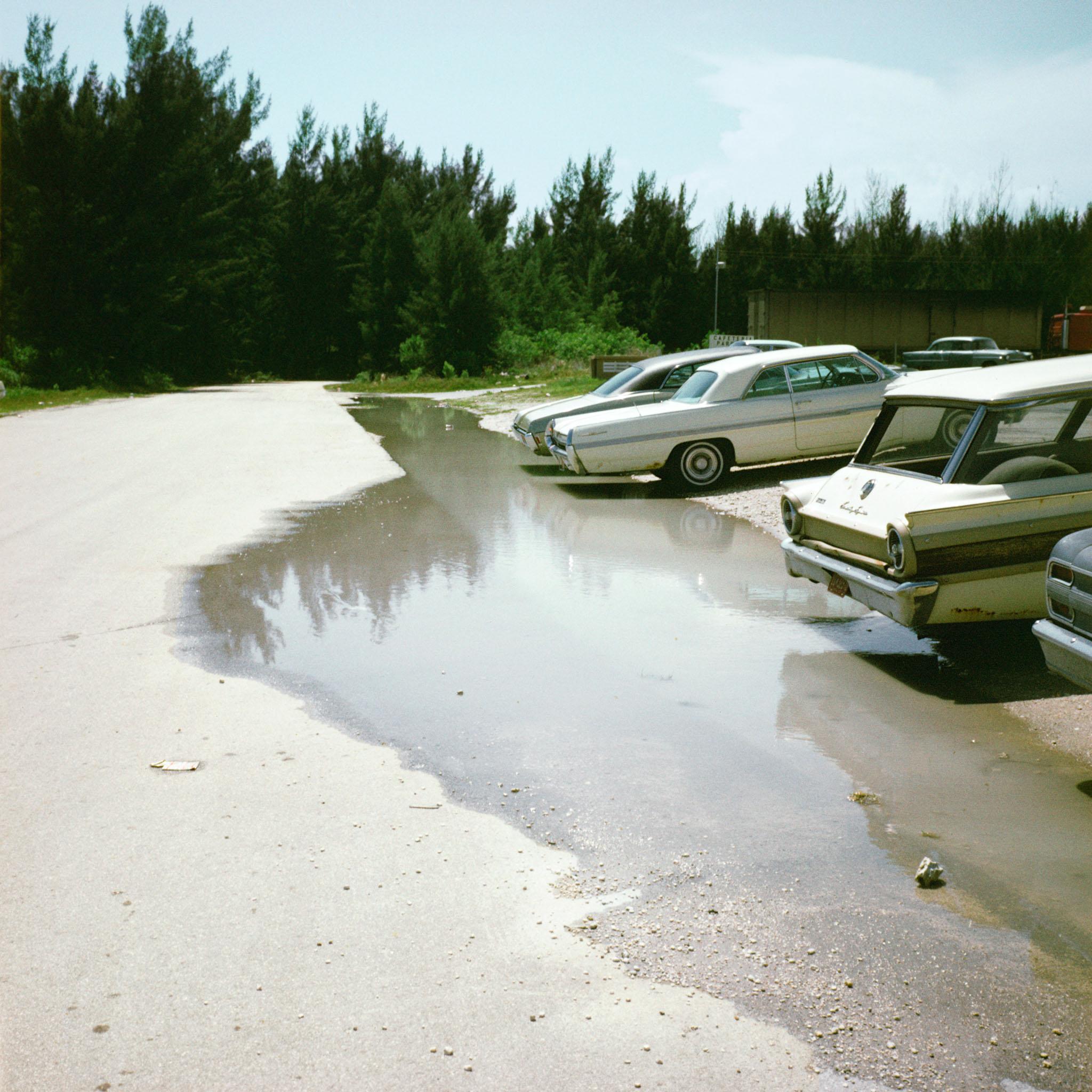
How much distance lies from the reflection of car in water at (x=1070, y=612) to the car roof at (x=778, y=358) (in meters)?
9.07

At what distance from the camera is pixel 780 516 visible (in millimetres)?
12141

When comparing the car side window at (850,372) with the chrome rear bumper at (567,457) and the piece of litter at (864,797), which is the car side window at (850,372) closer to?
the chrome rear bumper at (567,457)

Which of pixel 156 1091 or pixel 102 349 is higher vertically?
pixel 102 349

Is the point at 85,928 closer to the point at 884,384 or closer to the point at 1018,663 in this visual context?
the point at 1018,663

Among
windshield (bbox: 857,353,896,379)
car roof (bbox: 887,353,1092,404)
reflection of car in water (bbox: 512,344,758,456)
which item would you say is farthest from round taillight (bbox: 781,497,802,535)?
reflection of car in water (bbox: 512,344,758,456)

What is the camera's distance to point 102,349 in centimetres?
4594

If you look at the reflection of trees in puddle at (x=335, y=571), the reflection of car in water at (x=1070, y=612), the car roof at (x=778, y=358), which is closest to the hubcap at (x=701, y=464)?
the car roof at (x=778, y=358)

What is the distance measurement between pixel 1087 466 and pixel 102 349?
45588 mm

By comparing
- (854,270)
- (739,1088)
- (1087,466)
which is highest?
(854,270)

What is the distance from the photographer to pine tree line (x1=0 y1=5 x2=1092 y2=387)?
4447cm

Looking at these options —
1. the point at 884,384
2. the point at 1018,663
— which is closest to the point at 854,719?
the point at 1018,663

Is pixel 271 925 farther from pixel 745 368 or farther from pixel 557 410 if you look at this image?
pixel 557 410

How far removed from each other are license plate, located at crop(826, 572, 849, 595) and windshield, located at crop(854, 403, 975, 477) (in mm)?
857

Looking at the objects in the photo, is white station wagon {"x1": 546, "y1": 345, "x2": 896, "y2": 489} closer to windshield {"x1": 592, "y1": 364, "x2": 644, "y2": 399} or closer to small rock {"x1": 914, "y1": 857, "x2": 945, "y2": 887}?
windshield {"x1": 592, "y1": 364, "x2": 644, "y2": 399}
